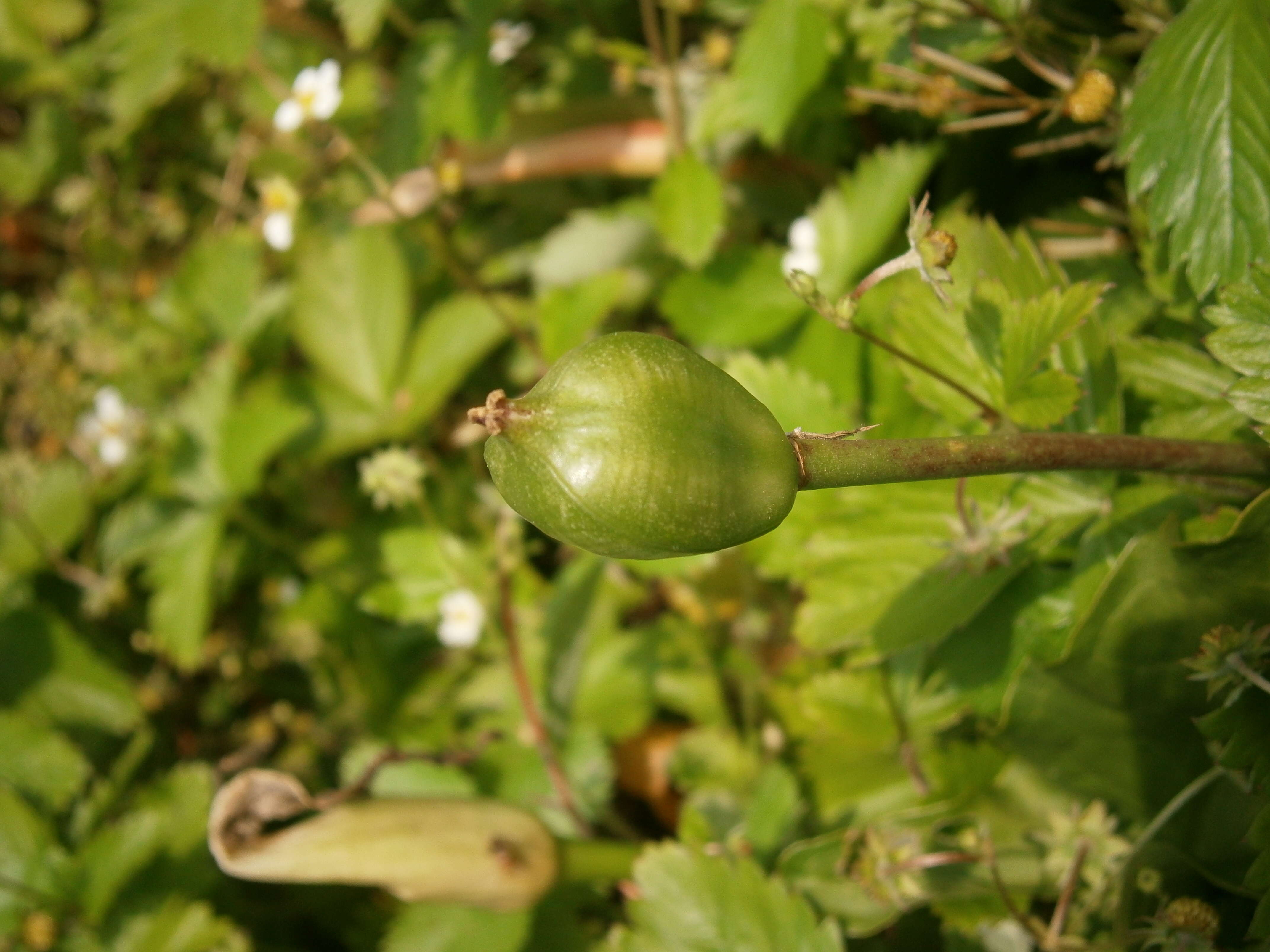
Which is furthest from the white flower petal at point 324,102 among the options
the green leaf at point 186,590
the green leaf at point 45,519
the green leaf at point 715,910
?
the green leaf at point 715,910

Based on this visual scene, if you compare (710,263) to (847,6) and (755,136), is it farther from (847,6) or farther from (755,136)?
(847,6)

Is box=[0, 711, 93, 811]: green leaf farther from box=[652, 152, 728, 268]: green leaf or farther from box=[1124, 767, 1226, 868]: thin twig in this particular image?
box=[1124, 767, 1226, 868]: thin twig

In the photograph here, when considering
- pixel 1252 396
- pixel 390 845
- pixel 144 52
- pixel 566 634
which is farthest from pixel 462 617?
pixel 144 52

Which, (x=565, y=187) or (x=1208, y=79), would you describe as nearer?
(x=1208, y=79)

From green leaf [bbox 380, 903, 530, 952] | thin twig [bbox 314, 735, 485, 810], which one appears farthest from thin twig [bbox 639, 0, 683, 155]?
green leaf [bbox 380, 903, 530, 952]

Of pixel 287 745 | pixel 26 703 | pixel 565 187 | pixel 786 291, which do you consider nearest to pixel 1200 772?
pixel 786 291

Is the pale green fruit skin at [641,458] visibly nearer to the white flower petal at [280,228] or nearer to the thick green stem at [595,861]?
the thick green stem at [595,861]
